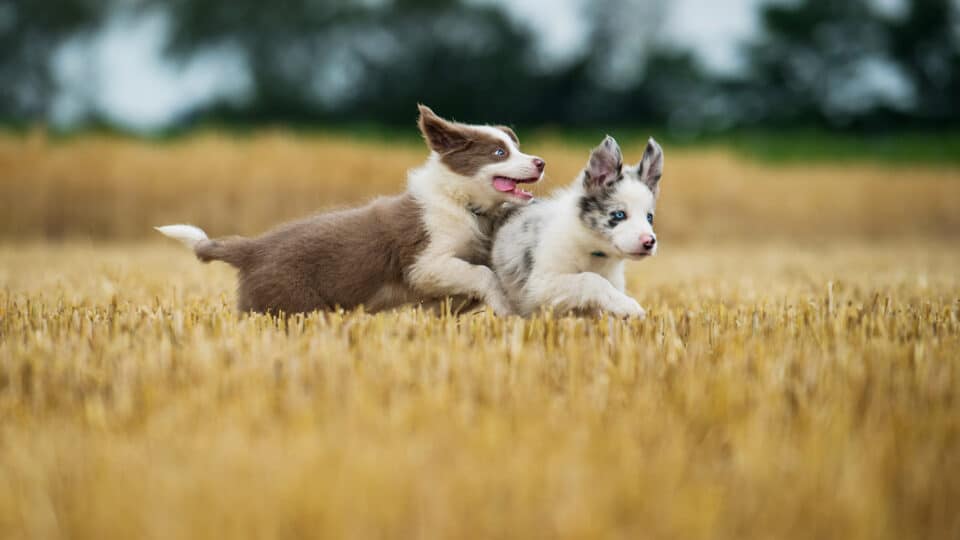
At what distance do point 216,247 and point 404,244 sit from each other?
84cm

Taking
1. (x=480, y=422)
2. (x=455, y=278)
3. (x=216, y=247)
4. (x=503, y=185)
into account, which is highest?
(x=503, y=185)

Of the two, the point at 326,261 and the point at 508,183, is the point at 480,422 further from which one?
the point at 508,183

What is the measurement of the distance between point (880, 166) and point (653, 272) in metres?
11.6

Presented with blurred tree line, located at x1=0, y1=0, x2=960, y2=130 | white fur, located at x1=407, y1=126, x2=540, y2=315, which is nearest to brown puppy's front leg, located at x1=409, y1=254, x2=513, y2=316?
white fur, located at x1=407, y1=126, x2=540, y2=315

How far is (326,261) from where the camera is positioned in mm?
3406

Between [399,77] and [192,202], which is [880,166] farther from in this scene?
[192,202]

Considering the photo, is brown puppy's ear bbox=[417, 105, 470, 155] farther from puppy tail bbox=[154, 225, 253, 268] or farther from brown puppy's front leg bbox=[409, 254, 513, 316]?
puppy tail bbox=[154, 225, 253, 268]

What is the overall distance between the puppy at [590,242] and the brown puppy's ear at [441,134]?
507 millimetres

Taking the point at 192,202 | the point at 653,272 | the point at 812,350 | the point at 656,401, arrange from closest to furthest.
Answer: the point at 656,401 → the point at 812,350 → the point at 653,272 → the point at 192,202

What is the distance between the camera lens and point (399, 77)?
20.4 m

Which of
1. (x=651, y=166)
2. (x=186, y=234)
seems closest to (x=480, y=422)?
(x=651, y=166)

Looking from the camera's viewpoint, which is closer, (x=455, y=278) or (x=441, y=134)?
(x=455, y=278)

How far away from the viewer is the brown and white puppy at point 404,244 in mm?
3373

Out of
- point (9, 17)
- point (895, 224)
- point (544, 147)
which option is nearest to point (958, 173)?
point (895, 224)
